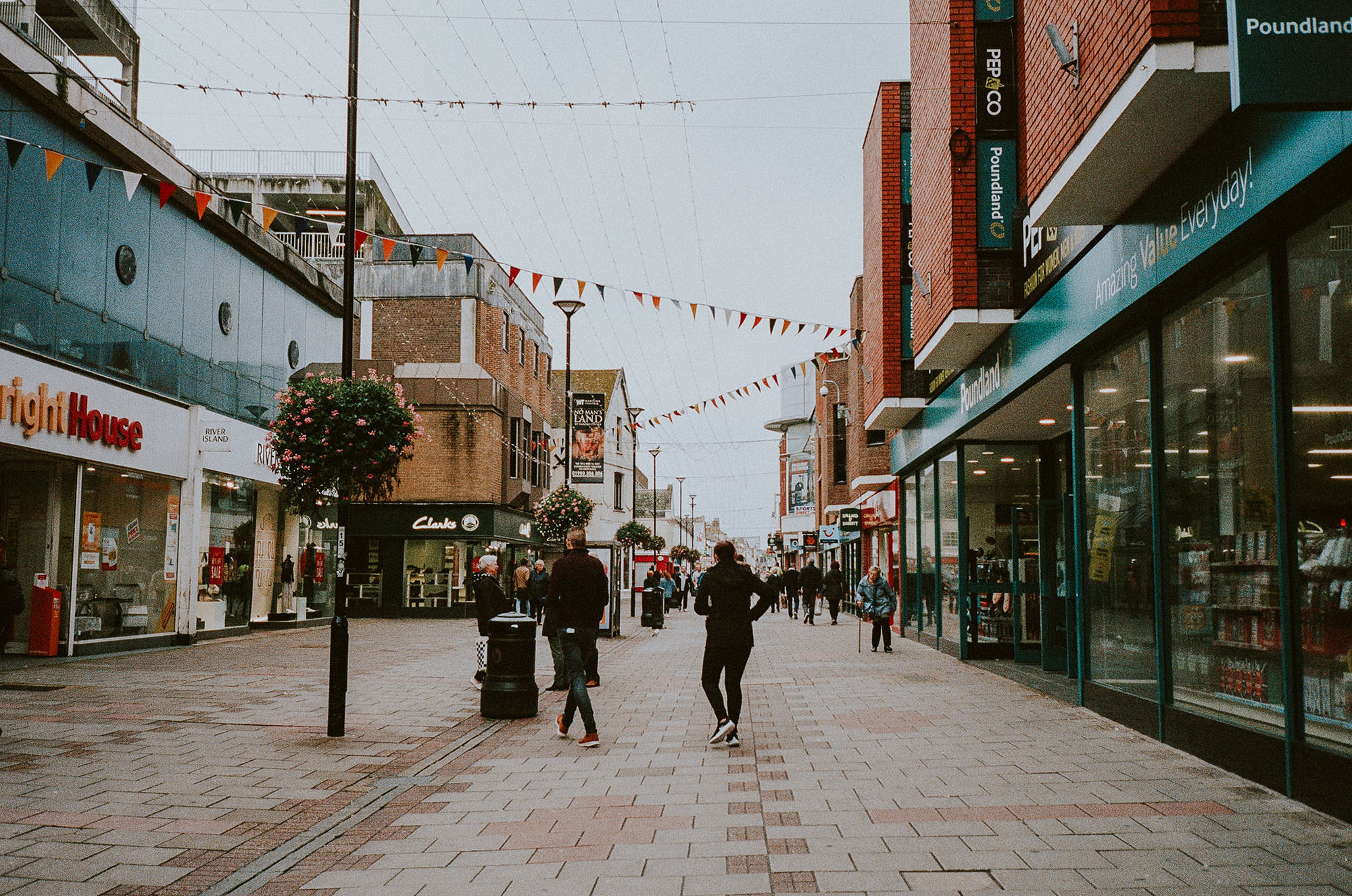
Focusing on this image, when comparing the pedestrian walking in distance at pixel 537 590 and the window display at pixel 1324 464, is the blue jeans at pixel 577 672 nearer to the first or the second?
the pedestrian walking in distance at pixel 537 590

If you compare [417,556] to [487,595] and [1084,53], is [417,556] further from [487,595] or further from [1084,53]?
[1084,53]

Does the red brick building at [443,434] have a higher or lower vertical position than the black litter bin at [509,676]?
higher

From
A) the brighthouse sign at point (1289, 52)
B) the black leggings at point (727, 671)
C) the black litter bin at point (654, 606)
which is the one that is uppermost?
the brighthouse sign at point (1289, 52)

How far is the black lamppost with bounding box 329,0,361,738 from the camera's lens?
867 cm

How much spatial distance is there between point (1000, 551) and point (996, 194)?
6.08m

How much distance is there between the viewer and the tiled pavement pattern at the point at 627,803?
4.84 meters

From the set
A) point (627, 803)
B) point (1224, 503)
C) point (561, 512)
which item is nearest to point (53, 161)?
point (627, 803)

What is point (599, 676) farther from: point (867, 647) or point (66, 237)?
point (66, 237)

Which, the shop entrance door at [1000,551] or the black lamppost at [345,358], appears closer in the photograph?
the black lamppost at [345,358]

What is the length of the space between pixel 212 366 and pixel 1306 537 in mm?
18614

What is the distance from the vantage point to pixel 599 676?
48.4ft

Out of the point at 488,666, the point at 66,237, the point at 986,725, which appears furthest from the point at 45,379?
the point at 986,725

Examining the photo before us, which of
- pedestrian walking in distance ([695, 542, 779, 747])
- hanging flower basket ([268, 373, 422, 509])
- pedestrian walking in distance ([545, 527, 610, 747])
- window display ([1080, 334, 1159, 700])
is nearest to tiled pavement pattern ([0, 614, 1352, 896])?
pedestrian walking in distance ([545, 527, 610, 747])

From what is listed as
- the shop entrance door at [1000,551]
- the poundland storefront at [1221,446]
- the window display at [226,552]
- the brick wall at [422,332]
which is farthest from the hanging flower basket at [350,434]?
the brick wall at [422,332]
